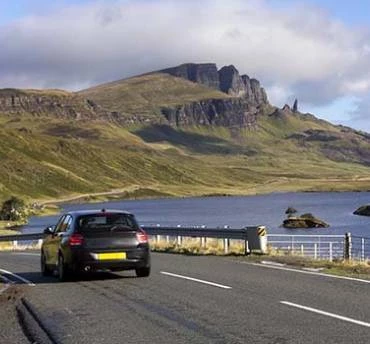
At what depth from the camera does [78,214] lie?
17.8 metres

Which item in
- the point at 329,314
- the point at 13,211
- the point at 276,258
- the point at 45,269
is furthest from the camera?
the point at 13,211

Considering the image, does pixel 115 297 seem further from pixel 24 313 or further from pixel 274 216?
pixel 274 216

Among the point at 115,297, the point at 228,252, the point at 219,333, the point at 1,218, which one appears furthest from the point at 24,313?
the point at 1,218

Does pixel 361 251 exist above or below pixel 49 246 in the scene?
below

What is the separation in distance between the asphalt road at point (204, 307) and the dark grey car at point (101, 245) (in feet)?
1.24

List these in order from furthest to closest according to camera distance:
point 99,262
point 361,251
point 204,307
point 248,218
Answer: point 248,218 < point 361,251 < point 99,262 < point 204,307

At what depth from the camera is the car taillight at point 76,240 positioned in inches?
675

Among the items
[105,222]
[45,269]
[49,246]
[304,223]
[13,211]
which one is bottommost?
[45,269]

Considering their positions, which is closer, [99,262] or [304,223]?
[99,262]

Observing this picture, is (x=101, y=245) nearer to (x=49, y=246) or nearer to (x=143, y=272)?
(x=143, y=272)

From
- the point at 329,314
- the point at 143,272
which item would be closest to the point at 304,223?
the point at 143,272

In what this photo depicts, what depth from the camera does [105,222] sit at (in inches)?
702

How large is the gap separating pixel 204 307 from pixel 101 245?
504 cm

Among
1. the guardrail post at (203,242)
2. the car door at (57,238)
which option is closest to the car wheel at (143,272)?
the car door at (57,238)
